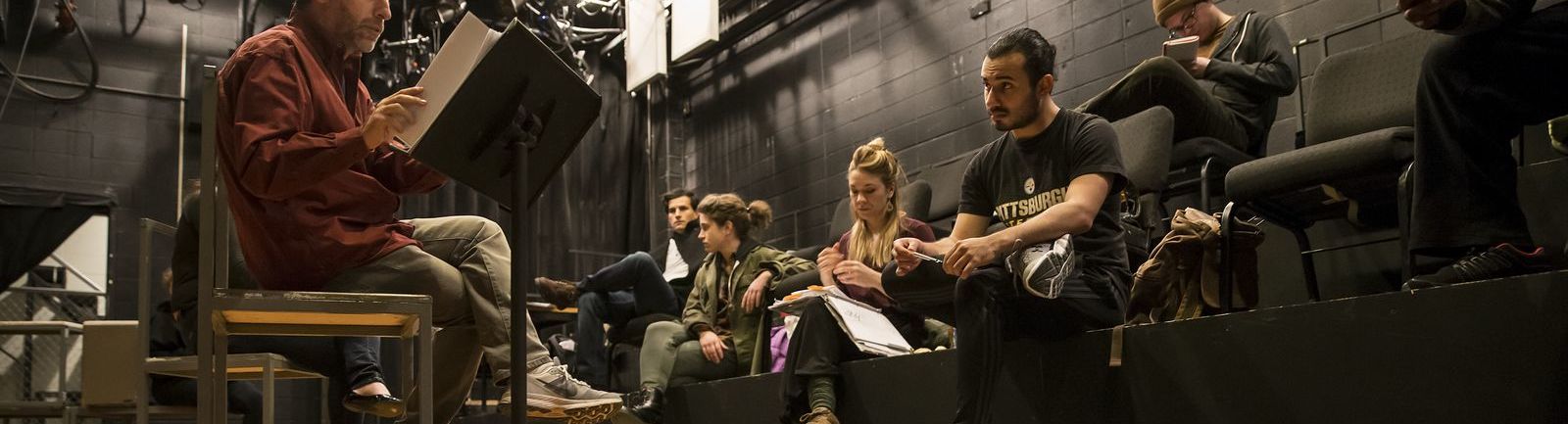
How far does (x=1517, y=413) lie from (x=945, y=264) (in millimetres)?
1055

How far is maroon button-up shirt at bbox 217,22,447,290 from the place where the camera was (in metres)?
2.31

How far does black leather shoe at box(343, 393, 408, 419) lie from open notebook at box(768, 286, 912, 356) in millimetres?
1253

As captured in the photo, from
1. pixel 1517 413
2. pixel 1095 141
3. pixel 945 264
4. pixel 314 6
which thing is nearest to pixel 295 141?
pixel 314 6

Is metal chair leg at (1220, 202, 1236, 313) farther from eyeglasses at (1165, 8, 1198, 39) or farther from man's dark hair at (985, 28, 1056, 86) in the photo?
eyeglasses at (1165, 8, 1198, 39)

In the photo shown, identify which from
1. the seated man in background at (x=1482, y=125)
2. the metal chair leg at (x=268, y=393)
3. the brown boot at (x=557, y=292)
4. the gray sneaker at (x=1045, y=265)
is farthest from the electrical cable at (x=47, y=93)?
the seated man in background at (x=1482, y=125)

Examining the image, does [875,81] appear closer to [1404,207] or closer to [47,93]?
[1404,207]

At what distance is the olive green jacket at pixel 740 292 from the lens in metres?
4.80

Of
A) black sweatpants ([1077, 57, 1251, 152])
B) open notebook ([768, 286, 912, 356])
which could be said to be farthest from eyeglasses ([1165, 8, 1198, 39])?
open notebook ([768, 286, 912, 356])

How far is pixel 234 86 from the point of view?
7.92 feet

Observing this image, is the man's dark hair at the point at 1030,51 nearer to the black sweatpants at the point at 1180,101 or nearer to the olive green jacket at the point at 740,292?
the black sweatpants at the point at 1180,101

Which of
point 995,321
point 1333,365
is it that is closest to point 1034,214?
point 995,321

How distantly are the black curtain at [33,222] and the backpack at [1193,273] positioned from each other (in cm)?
668

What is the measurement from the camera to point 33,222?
7363 millimetres

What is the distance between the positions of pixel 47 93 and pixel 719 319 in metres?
5.13
